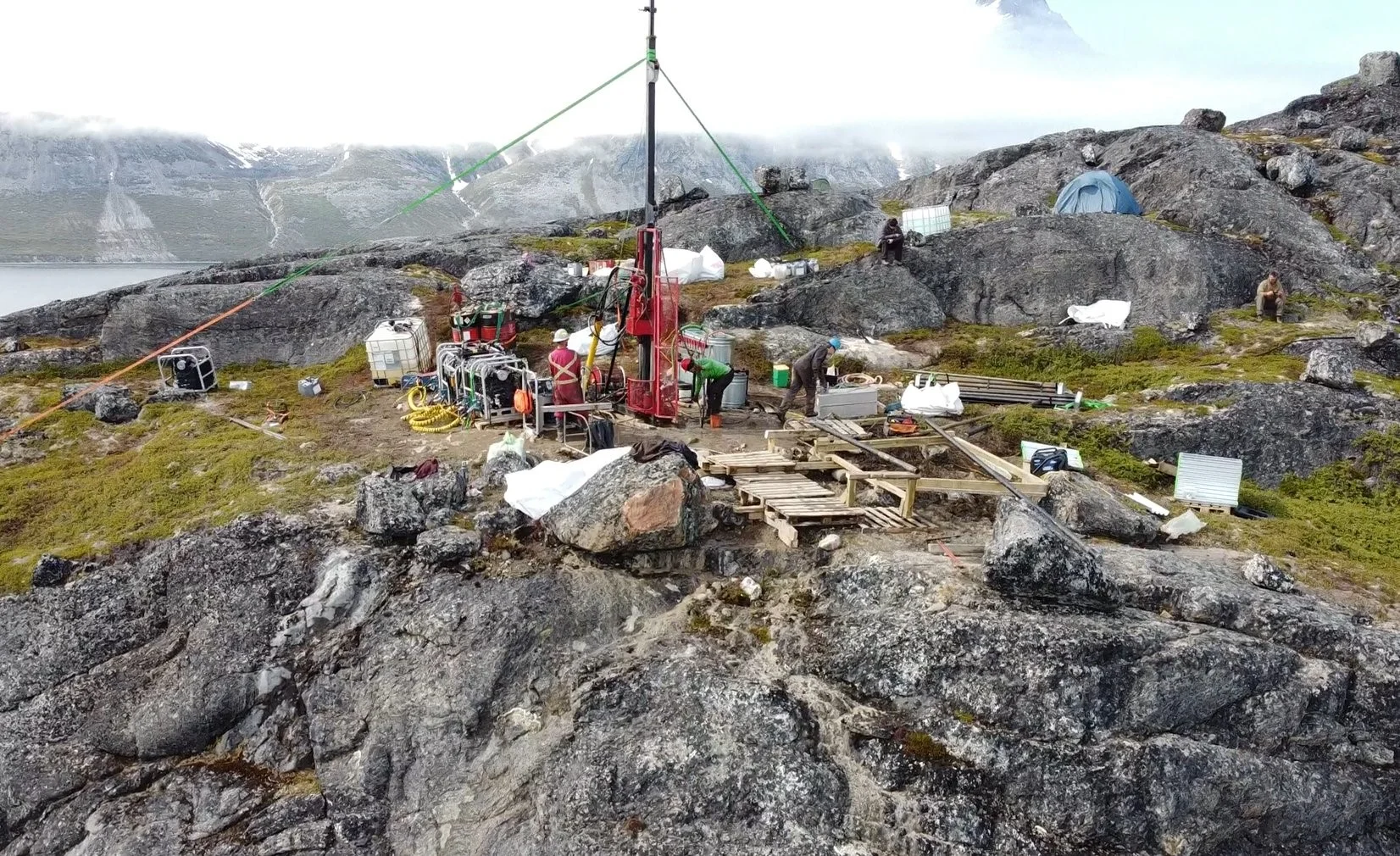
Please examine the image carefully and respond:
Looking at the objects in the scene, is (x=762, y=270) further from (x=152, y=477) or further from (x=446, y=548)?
(x=152, y=477)

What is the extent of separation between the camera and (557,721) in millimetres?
8617

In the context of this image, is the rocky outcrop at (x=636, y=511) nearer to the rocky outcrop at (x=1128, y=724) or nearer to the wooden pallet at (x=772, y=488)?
the wooden pallet at (x=772, y=488)

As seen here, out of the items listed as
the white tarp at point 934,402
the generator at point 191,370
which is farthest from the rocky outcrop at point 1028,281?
the generator at point 191,370

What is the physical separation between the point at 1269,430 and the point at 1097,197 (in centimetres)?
1857

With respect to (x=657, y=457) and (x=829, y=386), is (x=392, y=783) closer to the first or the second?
(x=657, y=457)

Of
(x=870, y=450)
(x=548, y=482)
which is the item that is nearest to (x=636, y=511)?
(x=548, y=482)

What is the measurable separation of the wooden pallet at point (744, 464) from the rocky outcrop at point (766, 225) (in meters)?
20.7

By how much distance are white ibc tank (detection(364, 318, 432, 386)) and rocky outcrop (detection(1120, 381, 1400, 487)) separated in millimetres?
16921

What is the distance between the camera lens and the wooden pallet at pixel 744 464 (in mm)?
12492

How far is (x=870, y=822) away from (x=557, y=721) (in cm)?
366

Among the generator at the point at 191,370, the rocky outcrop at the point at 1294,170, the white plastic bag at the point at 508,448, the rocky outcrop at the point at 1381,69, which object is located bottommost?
the white plastic bag at the point at 508,448

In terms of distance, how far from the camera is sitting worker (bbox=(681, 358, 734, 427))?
49.7 feet

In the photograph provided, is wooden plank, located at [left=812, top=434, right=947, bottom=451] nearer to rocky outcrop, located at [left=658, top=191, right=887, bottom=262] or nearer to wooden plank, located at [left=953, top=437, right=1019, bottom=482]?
wooden plank, located at [left=953, top=437, right=1019, bottom=482]

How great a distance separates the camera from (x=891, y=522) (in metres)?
10.8
